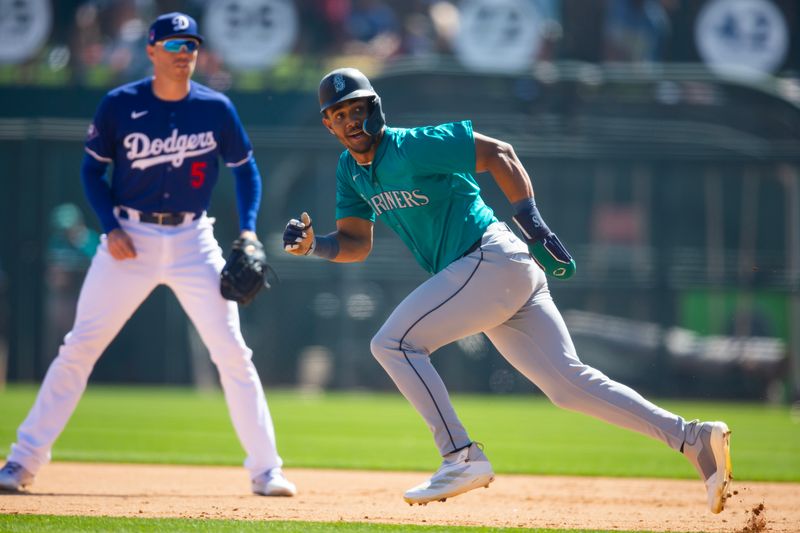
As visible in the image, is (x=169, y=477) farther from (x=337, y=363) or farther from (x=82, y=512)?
(x=337, y=363)

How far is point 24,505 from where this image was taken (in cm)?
482

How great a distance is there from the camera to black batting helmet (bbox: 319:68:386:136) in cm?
446

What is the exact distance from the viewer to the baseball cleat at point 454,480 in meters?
4.30

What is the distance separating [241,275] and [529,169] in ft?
28.7

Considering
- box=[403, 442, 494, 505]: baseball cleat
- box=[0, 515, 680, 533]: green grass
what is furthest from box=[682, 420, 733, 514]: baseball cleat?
box=[403, 442, 494, 505]: baseball cleat

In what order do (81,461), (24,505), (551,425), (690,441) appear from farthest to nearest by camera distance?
(551,425)
(81,461)
(24,505)
(690,441)

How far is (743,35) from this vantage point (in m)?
14.8

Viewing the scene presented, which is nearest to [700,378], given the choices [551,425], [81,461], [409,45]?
[551,425]

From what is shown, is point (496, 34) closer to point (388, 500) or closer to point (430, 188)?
point (388, 500)

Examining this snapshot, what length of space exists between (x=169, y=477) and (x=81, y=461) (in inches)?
36.9

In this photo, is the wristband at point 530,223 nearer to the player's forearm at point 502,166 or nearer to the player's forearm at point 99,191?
the player's forearm at point 502,166

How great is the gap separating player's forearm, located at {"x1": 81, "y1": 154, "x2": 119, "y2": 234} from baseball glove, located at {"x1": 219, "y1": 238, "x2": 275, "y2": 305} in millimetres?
576

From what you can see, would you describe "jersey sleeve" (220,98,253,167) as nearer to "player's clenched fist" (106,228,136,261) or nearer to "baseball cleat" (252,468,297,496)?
"player's clenched fist" (106,228,136,261)

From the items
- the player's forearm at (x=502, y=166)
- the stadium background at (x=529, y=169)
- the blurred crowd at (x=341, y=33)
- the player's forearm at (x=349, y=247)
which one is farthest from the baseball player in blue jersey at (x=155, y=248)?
the blurred crowd at (x=341, y=33)
